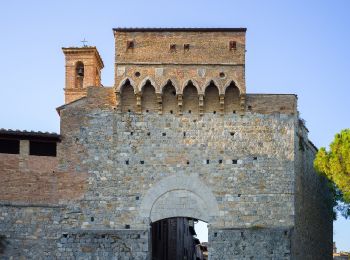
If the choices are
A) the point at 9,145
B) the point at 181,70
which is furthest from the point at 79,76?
the point at 181,70

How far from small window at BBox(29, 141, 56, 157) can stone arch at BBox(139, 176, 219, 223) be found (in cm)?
331

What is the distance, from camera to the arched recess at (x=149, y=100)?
22625 millimetres

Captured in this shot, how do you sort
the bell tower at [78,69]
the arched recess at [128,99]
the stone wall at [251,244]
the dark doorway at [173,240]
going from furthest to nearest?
the dark doorway at [173,240], the bell tower at [78,69], the arched recess at [128,99], the stone wall at [251,244]

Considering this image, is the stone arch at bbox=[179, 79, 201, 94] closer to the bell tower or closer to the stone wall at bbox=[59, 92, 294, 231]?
the stone wall at bbox=[59, 92, 294, 231]

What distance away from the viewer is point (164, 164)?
22.2 m

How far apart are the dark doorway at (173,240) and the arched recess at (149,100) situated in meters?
7.04

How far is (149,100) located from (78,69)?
25.3 ft

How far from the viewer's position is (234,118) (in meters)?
22.5

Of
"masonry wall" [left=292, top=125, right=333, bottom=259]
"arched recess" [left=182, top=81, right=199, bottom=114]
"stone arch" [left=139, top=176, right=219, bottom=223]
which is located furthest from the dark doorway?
"arched recess" [left=182, top=81, right=199, bottom=114]

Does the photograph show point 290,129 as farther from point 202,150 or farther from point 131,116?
point 131,116

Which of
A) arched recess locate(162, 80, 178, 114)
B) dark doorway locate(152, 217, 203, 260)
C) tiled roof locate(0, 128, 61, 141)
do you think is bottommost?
dark doorway locate(152, 217, 203, 260)

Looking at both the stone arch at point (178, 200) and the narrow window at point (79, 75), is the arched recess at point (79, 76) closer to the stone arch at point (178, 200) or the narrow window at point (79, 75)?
the narrow window at point (79, 75)

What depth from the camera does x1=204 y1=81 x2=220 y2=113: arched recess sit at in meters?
22.6

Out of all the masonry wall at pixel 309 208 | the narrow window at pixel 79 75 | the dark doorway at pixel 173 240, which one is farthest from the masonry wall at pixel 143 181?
the narrow window at pixel 79 75
